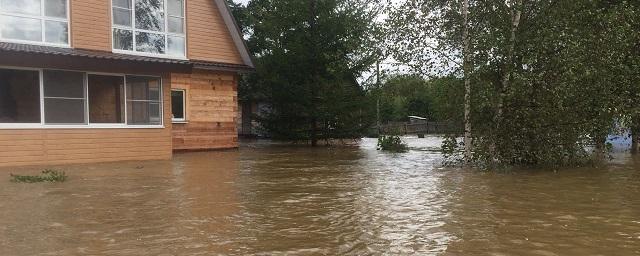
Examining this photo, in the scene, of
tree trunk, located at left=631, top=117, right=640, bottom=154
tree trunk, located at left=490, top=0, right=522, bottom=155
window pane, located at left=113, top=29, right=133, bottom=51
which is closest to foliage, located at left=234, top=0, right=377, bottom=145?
window pane, located at left=113, top=29, right=133, bottom=51

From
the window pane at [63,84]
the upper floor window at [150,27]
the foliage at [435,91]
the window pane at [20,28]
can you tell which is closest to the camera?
the foliage at [435,91]

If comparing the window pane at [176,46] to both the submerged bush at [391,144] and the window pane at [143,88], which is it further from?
the submerged bush at [391,144]

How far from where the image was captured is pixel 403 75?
50.0 ft

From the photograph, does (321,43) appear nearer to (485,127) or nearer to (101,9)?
(101,9)

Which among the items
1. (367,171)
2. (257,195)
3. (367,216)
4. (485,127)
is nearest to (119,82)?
(367,171)

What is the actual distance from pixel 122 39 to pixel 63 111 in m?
3.33

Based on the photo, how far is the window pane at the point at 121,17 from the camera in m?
16.4

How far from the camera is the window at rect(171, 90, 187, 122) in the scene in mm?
19250

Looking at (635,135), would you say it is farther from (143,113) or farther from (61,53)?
(61,53)

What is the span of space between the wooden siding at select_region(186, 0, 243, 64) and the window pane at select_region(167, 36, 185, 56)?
0.28m

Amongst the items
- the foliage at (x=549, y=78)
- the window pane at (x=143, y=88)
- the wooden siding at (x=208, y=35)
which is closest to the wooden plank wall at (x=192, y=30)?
the wooden siding at (x=208, y=35)

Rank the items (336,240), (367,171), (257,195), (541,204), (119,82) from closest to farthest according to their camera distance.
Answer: (336,240) → (541,204) → (257,195) → (367,171) → (119,82)

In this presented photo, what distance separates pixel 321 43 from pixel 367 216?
693 inches

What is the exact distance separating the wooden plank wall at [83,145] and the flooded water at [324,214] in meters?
2.37
